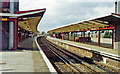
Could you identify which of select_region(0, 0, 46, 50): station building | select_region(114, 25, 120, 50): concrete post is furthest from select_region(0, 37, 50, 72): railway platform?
select_region(114, 25, 120, 50): concrete post

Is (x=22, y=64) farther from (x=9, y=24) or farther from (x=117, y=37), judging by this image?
(x=117, y=37)

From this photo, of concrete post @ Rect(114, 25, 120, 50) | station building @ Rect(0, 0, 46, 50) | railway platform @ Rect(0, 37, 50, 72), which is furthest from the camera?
concrete post @ Rect(114, 25, 120, 50)

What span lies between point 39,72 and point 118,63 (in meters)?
7.22

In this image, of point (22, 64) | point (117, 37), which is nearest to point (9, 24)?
point (22, 64)

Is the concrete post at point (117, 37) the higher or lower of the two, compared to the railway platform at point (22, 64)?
higher

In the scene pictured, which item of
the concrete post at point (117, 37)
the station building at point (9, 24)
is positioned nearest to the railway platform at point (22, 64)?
the station building at point (9, 24)

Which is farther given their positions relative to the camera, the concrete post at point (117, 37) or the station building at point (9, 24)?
the concrete post at point (117, 37)

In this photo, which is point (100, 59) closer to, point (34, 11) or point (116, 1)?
point (116, 1)

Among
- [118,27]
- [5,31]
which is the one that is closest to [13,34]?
[5,31]

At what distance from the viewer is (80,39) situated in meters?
33.2

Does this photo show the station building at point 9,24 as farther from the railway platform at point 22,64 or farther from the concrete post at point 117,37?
the concrete post at point 117,37

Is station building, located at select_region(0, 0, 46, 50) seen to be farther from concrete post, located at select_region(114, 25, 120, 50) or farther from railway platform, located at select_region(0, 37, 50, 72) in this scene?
concrete post, located at select_region(114, 25, 120, 50)

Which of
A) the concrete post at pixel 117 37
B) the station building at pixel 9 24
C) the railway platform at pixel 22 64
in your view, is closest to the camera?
the railway platform at pixel 22 64

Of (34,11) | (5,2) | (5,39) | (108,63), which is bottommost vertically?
(108,63)
